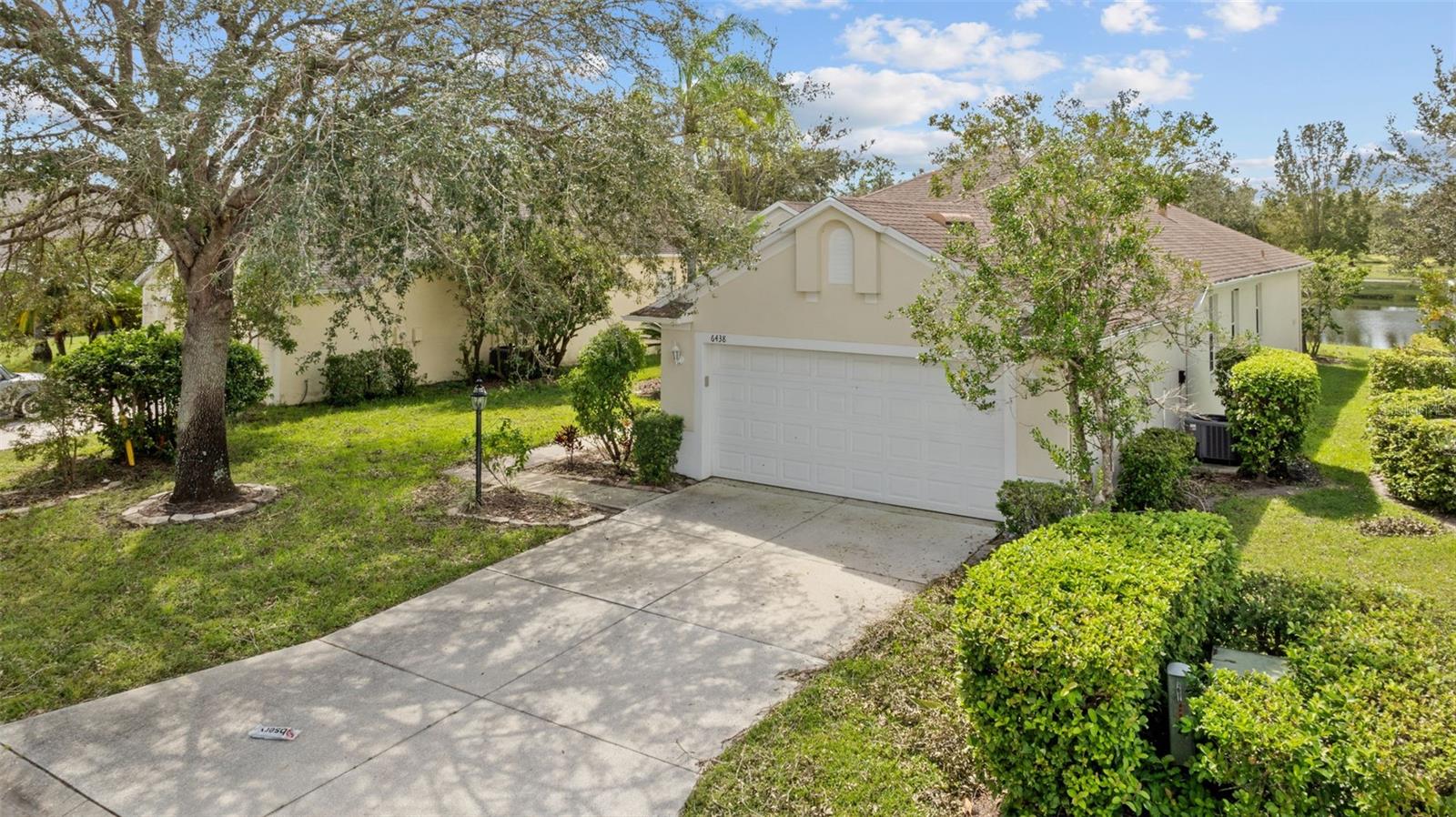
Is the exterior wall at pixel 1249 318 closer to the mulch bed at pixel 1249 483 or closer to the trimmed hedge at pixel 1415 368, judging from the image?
the mulch bed at pixel 1249 483

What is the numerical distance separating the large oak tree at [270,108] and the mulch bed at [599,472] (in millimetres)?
4902

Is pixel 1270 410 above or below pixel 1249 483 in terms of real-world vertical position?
above

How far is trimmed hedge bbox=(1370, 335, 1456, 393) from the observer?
1328cm

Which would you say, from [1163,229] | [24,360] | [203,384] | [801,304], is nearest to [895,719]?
[801,304]

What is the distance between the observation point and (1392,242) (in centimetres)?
2567

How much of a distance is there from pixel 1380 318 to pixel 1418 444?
3789cm

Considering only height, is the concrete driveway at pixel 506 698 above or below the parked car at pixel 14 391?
below

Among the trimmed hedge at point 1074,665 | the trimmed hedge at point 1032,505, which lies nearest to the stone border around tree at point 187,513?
the trimmed hedge at point 1032,505

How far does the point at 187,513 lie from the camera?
34.5ft

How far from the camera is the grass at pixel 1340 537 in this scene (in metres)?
8.14

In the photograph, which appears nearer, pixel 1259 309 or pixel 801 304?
pixel 801 304

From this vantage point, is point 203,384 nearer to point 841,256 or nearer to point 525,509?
point 525,509

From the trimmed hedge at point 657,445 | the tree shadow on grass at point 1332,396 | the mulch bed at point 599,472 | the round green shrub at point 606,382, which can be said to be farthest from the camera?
the tree shadow on grass at point 1332,396

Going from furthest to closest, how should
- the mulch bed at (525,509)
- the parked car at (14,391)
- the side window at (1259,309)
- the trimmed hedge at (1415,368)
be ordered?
the side window at (1259,309)
the parked car at (14,391)
the trimmed hedge at (1415,368)
the mulch bed at (525,509)
